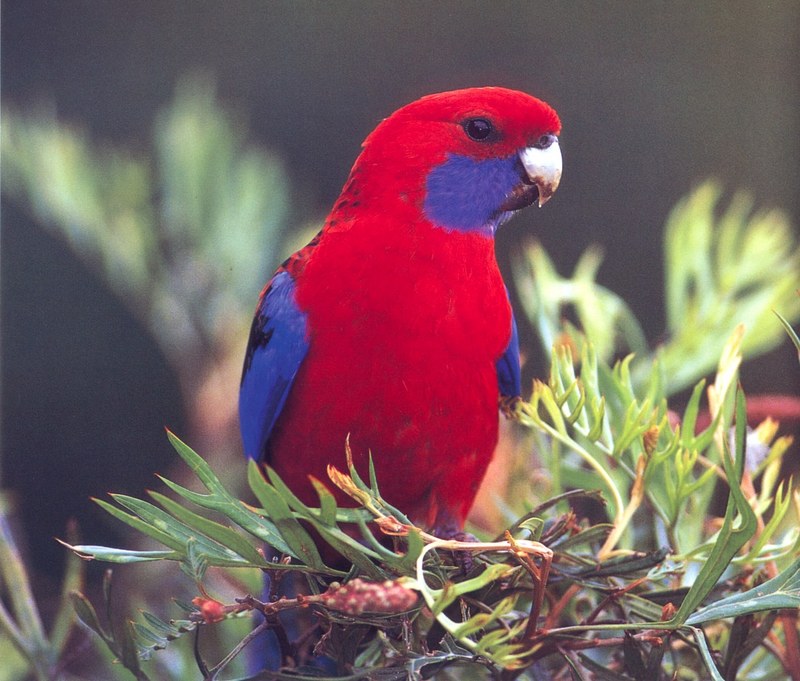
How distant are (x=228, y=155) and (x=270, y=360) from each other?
1.18 ft

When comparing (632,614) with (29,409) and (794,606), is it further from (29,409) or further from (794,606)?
(29,409)

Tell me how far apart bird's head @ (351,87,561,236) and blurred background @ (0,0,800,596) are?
0.17 metres

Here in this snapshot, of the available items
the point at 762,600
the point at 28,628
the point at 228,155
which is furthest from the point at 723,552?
the point at 228,155

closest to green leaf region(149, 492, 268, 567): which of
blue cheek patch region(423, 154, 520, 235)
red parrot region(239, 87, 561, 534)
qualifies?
red parrot region(239, 87, 561, 534)

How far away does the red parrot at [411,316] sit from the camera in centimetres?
67

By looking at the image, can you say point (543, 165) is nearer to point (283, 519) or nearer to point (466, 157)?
point (466, 157)

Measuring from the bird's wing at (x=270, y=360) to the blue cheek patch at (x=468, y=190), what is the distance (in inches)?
5.7

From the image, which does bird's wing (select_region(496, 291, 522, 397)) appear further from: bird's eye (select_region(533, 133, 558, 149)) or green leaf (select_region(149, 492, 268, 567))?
green leaf (select_region(149, 492, 268, 567))

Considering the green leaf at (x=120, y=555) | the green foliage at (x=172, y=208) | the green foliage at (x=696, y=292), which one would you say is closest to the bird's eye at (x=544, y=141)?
the green foliage at (x=696, y=292)

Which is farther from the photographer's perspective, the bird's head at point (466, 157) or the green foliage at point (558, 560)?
the bird's head at point (466, 157)

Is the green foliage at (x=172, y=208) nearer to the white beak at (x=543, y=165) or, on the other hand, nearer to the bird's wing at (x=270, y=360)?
the bird's wing at (x=270, y=360)

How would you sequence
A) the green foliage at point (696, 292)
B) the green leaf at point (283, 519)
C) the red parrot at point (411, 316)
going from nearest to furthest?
the green leaf at point (283, 519) < the red parrot at point (411, 316) < the green foliage at point (696, 292)

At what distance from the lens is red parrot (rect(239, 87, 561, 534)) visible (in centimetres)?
67

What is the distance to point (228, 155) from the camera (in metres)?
0.99
